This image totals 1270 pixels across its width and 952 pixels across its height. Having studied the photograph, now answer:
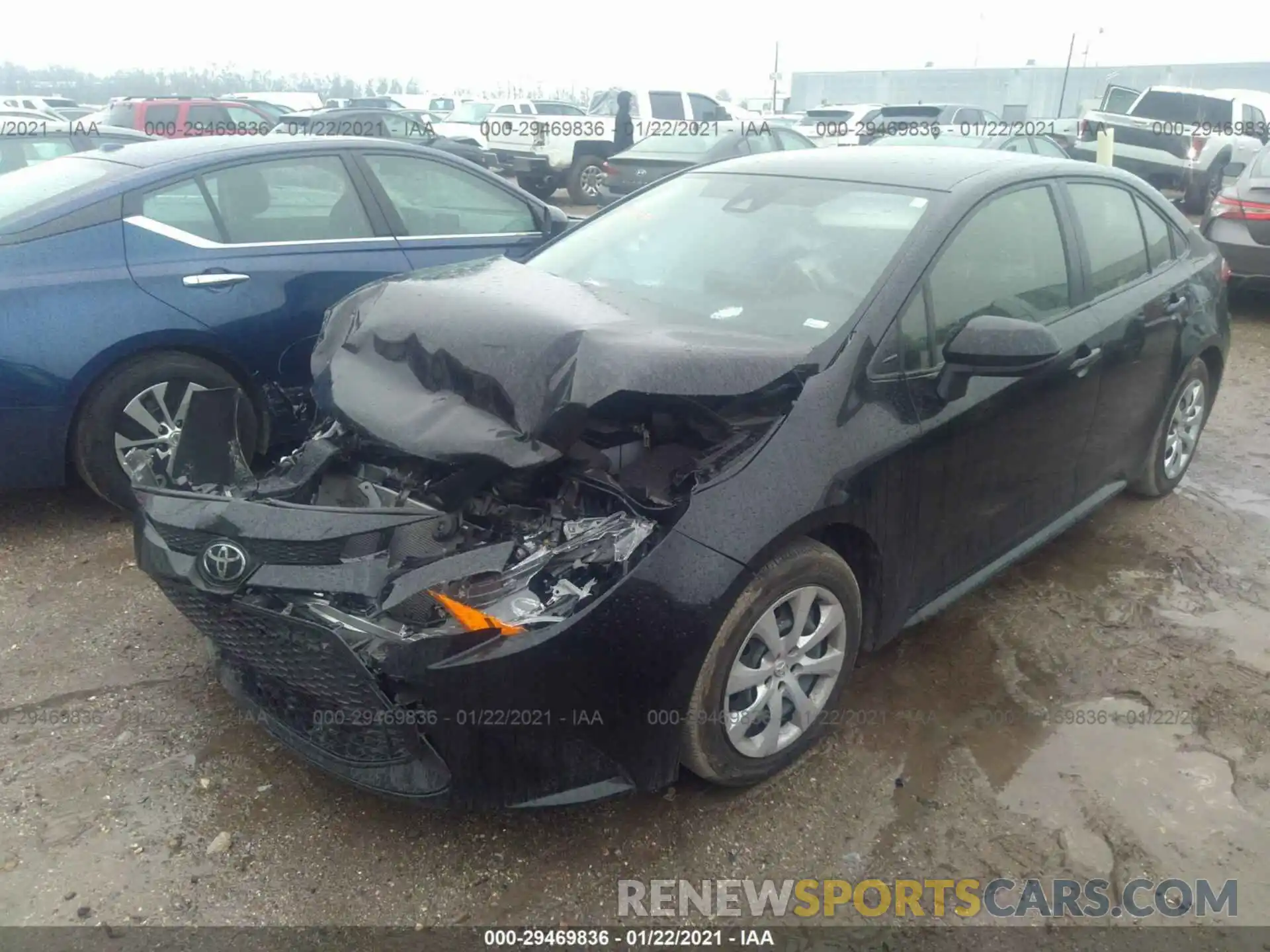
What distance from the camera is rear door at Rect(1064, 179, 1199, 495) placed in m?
3.62

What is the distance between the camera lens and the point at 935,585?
313 cm

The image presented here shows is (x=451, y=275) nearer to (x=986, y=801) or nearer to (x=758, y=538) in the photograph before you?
(x=758, y=538)

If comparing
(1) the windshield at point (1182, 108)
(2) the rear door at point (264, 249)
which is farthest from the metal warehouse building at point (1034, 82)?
(2) the rear door at point (264, 249)

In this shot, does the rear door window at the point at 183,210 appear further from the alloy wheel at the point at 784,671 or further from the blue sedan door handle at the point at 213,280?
the alloy wheel at the point at 784,671

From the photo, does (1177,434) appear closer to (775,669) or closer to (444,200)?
(775,669)

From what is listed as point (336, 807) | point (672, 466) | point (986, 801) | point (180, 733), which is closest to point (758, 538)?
point (672, 466)

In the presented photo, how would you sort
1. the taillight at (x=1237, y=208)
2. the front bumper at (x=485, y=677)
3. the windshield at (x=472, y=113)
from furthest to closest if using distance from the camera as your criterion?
1. the windshield at (x=472, y=113)
2. the taillight at (x=1237, y=208)
3. the front bumper at (x=485, y=677)

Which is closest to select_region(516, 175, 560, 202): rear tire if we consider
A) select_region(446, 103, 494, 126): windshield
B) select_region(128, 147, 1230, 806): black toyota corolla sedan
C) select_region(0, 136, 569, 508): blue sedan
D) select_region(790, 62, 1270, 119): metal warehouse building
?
select_region(446, 103, 494, 126): windshield

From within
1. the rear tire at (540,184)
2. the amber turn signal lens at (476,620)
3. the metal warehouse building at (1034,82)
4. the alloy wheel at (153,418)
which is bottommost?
the metal warehouse building at (1034,82)

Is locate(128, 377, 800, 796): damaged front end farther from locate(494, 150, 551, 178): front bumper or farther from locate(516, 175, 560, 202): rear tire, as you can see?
locate(516, 175, 560, 202): rear tire

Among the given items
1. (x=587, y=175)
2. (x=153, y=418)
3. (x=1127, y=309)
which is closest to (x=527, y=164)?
(x=587, y=175)

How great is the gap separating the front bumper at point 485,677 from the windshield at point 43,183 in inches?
91.6

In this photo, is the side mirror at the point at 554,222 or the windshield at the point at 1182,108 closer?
the side mirror at the point at 554,222

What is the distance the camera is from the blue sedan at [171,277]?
12.3ft
